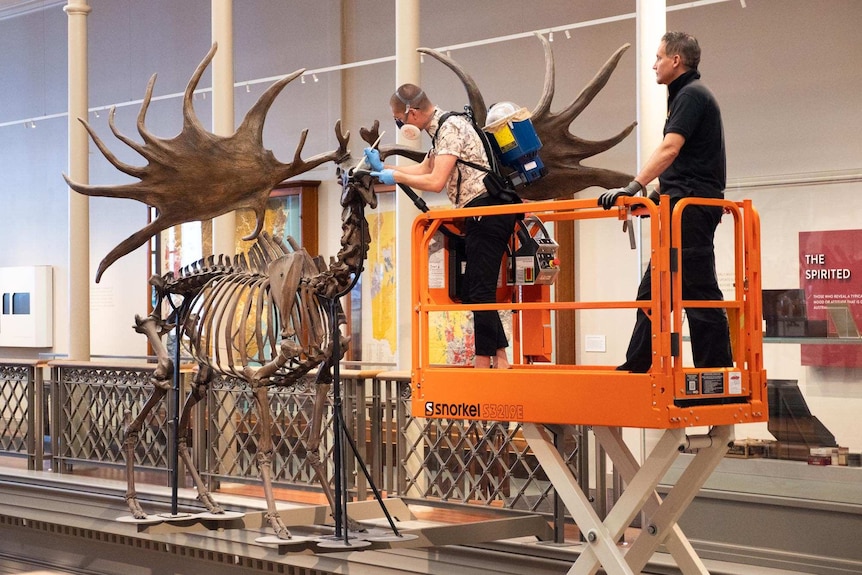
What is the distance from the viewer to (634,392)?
4.20 metres

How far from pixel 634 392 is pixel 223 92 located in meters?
6.20

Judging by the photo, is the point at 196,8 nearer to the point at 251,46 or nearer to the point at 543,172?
the point at 251,46

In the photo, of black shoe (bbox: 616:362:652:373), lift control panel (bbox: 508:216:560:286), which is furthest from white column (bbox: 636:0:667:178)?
black shoe (bbox: 616:362:652:373)

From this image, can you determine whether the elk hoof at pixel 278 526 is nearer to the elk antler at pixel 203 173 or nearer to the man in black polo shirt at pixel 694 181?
the elk antler at pixel 203 173

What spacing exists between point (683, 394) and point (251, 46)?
9.81 m

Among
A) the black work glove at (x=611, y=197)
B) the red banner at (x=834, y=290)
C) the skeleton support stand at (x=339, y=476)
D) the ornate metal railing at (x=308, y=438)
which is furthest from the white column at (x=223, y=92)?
the black work glove at (x=611, y=197)

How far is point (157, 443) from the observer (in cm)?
879

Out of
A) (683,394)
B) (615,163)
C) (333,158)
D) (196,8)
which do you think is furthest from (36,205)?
(683,394)

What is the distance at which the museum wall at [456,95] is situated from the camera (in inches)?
255

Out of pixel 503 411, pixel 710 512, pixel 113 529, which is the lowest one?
pixel 113 529

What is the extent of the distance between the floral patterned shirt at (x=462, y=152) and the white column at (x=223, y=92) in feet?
15.1

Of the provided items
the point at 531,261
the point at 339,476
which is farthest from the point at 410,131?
the point at 339,476

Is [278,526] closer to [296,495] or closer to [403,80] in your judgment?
[296,495]

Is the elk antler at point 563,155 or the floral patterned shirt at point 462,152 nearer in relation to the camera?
the floral patterned shirt at point 462,152
